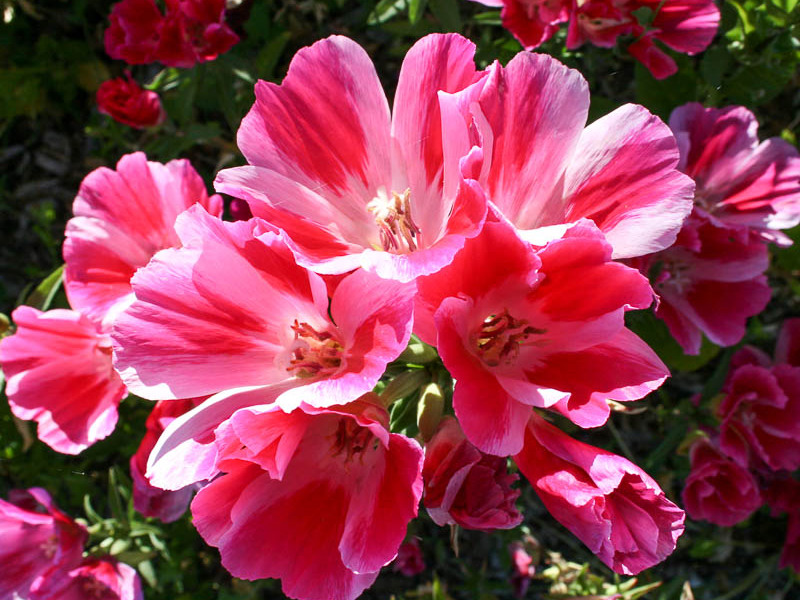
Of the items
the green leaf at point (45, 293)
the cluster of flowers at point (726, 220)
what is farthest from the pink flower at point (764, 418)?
the green leaf at point (45, 293)

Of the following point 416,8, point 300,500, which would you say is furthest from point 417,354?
point 416,8

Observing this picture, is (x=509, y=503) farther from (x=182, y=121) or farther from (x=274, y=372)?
(x=182, y=121)

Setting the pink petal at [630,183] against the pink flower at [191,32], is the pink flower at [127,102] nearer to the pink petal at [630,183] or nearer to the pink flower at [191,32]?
the pink flower at [191,32]

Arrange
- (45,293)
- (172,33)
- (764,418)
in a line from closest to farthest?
(172,33) < (764,418) < (45,293)

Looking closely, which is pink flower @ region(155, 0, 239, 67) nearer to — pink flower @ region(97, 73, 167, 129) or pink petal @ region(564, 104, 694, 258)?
pink flower @ region(97, 73, 167, 129)

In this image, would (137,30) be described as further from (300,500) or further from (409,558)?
(409,558)

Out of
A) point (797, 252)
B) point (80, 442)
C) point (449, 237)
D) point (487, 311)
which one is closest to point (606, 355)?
point (487, 311)

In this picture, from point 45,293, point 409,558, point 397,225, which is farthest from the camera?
point 409,558
